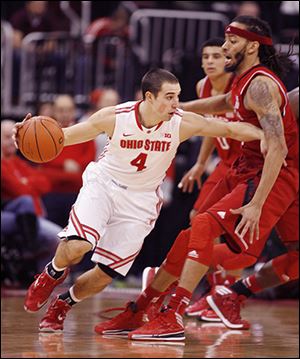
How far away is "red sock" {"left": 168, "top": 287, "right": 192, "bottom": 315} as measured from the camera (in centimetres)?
726

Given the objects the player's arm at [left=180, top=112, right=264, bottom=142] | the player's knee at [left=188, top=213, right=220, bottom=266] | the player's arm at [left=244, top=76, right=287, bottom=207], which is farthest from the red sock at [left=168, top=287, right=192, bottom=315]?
the player's arm at [left=180, top=112, right=264, bottom=142]

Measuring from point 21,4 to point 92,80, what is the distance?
1.51m

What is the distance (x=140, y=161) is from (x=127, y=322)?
119 centimetres

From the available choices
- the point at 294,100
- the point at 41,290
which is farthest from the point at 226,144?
the point at 41,290

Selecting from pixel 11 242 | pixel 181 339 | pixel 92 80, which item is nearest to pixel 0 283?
pixel 11 242

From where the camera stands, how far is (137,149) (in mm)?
7121

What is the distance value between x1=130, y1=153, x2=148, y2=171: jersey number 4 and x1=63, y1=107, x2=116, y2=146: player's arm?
0.24 metres

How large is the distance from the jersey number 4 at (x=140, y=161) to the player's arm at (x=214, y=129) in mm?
269

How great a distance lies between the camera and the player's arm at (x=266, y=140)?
7273 millimetres

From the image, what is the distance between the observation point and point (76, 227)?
7.10 m

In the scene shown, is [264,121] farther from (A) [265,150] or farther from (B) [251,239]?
(B) [251,239]

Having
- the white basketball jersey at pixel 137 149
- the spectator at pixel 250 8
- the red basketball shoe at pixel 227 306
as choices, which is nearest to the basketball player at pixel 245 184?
the white basketball jersey at pixel 137 149

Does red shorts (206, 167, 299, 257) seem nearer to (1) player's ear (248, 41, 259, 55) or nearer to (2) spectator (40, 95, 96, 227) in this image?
(1) player's ear (248, 41, 259, 55)

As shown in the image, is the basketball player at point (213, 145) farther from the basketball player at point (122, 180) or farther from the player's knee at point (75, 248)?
the player's knee at point (75, 248)
